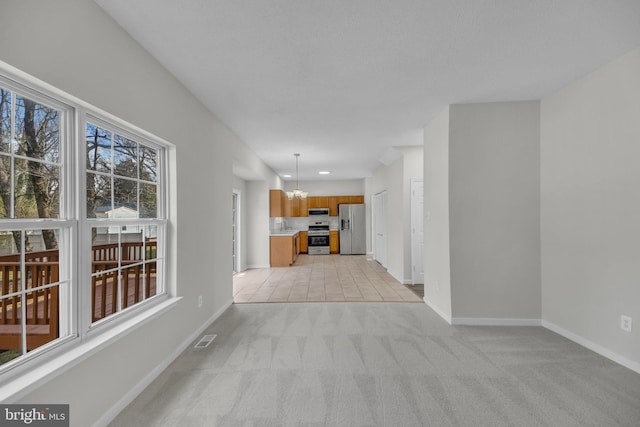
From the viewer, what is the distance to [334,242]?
9742 millimetres

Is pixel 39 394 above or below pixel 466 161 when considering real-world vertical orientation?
below

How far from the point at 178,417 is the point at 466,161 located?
367cm

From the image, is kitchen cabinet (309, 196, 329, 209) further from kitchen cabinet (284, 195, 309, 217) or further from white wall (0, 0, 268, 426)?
white wall (0, 0, 268, 426)

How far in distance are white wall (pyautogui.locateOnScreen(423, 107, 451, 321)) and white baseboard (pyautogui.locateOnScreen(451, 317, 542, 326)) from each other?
0.40ft

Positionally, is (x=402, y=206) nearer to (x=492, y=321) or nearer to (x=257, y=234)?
(x=492, y=321)

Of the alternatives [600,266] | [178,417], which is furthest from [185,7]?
[600,266]

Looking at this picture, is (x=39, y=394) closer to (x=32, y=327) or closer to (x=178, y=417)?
(x=32, y=327)

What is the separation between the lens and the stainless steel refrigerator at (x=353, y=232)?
30.8 ft

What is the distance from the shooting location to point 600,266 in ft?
8.64

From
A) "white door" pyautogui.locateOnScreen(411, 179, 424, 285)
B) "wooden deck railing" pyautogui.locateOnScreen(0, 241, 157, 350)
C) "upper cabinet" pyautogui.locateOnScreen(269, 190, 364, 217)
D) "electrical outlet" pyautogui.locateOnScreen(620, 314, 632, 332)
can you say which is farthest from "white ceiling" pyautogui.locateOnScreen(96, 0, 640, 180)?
"upper cabinet" pyautogui.locateOnScreen(269, 190, 364, 217)

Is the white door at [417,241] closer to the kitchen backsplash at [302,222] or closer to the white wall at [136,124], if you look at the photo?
the white wall at [136,124]

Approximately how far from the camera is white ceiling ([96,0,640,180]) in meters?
1.83

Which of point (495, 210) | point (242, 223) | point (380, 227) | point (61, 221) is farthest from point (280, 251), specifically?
point (61, 221)

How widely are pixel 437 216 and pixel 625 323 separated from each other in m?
1.92
